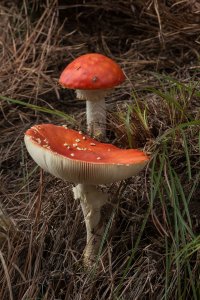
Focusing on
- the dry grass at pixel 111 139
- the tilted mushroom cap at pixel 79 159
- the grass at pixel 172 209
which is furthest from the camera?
the dry grass at pixel 111 139

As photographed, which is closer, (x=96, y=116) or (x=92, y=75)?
(x=92, y=75)

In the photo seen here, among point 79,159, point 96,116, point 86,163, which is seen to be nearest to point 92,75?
point 96,116

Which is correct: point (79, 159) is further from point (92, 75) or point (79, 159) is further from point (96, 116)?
point (96, 116)

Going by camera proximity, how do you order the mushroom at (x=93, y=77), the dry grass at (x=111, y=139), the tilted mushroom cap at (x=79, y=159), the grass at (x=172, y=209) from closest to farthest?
the tilted mushroom cap at (x=79, y=159), the grass at (x=172, y=209), the dry grass at (x=111, y=139), the mushroom at (x=93, y=77)

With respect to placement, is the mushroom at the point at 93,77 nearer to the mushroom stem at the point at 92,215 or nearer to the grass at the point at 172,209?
the grass at the point at 172,209

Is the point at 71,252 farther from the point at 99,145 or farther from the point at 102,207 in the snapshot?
the point at 99,145

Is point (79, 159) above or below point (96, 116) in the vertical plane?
above

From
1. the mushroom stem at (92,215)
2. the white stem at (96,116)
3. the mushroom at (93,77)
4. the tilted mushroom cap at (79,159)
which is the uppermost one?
the mushroom at (93,77)

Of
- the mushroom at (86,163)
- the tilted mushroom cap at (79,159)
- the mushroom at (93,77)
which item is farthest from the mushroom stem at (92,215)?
the mushroom at (93,77)
